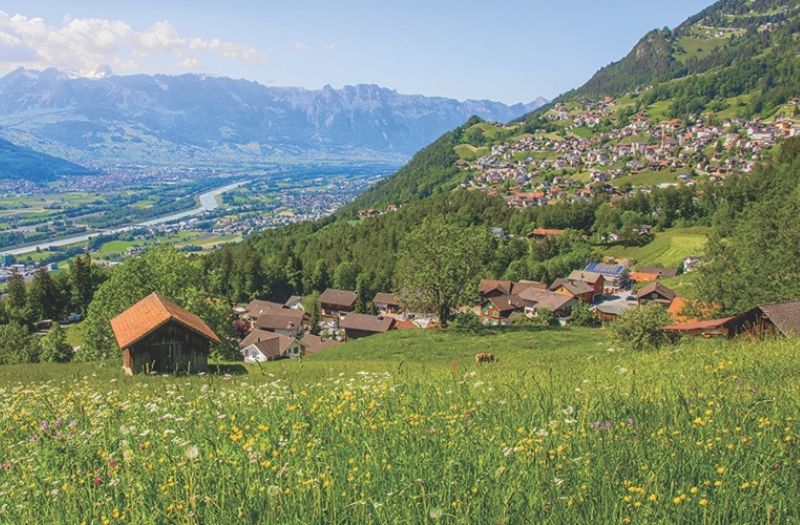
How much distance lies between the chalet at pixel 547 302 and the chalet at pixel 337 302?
3157 centimetres

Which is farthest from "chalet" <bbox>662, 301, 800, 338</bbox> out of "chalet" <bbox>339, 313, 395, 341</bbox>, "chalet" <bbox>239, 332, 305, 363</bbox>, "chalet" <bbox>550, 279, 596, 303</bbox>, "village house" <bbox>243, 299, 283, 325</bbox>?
"village house" <bbox>243, 299, 283, 325</bbox>

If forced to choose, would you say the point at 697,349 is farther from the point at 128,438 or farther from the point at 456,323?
the point at 456,323

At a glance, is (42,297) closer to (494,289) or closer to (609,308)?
(494,289)

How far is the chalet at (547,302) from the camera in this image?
295ft

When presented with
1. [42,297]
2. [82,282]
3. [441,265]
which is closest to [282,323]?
[82,282]

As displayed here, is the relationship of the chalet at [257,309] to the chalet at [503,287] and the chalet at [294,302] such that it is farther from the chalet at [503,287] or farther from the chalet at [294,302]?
the chalet at [503,287]

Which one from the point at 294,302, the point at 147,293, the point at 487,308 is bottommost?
the point at 294,302

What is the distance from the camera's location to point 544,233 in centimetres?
13700

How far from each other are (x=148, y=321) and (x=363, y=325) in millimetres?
56853

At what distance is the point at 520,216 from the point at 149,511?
150 m

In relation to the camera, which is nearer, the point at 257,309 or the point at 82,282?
the point at 82,282

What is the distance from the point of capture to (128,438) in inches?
223

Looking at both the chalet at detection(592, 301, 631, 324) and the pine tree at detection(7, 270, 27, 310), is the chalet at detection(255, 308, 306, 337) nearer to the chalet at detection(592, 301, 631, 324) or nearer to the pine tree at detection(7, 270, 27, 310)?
the pine tree at detection(7, 270, 27, 310)

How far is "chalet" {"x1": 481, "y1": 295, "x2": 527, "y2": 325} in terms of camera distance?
97.9m
